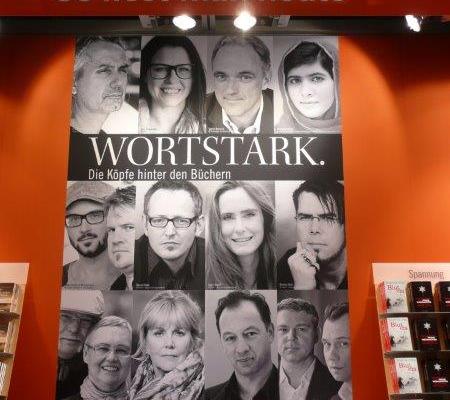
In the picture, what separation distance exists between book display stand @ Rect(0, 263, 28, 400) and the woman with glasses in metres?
1.06

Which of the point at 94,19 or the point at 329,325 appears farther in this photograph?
the point at 94,19

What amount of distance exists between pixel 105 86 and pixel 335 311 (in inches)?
120

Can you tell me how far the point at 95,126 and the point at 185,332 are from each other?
2.13 metres

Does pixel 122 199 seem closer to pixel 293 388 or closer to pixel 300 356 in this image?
pixel 300 356

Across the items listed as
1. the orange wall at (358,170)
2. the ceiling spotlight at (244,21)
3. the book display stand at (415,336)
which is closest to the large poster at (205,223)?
the orange wall at (358,170)

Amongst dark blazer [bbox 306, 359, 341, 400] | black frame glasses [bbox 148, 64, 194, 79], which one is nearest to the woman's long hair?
dark blazer [bbox 306, 359, 341, 400]

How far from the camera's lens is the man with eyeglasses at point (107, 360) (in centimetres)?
610

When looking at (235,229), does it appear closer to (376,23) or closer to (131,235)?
(131,235)

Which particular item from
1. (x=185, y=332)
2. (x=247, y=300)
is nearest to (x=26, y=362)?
(x=185, y=332)

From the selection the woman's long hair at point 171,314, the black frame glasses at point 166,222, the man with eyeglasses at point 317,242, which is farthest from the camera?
the black frame glasses at point 166,222

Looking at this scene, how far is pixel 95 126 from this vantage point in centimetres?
667

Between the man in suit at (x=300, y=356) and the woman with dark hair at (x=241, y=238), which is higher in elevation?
the woman with dark hair at (x=241, y=238)

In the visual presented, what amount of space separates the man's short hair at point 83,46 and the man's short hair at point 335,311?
3.19 metres

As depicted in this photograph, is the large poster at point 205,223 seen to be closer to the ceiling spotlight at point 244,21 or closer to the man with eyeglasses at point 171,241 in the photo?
the man with eyeglasses at point 171,241
